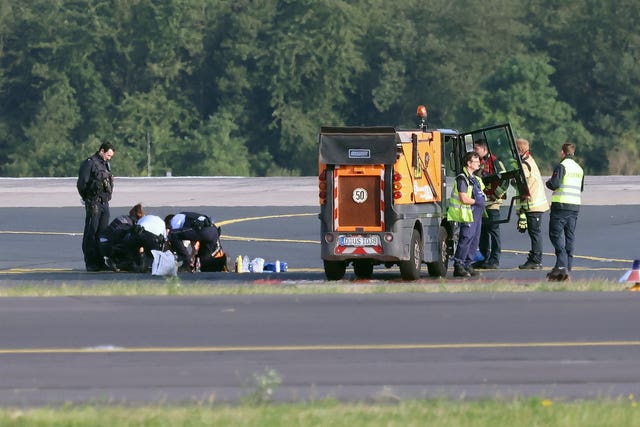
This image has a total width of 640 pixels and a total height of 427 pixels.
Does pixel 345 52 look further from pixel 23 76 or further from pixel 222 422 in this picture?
pixel 222 422

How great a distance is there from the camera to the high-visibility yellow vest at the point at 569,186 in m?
19.2

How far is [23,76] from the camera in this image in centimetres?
8031

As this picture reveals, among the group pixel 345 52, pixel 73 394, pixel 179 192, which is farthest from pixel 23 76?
pixel 73 394

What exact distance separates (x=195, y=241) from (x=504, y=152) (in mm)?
4497

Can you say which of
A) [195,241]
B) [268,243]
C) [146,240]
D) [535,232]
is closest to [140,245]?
[146,240]

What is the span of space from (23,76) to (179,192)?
3485 cm

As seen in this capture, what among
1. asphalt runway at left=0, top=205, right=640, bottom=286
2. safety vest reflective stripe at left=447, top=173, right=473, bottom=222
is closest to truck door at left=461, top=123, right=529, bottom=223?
safety vest reflective stripe at left=447, top=173, right=473, bottom=222

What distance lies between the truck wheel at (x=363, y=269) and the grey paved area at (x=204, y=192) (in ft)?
68.2

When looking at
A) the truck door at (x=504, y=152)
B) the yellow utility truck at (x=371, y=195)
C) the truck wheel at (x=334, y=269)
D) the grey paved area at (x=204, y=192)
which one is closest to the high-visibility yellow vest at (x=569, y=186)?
the truck door at (x=504, y=152)

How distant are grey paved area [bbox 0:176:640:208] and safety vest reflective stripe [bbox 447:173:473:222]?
70.0 ft

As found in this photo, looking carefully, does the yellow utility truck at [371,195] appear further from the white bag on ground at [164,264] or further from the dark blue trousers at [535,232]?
the dark blue trousers at [535,232]

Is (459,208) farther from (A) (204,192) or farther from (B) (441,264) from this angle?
(A) (204,192)

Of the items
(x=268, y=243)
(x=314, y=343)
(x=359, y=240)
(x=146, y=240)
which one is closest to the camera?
(x=314, y=343)

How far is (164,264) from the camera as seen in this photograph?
2022 cm
